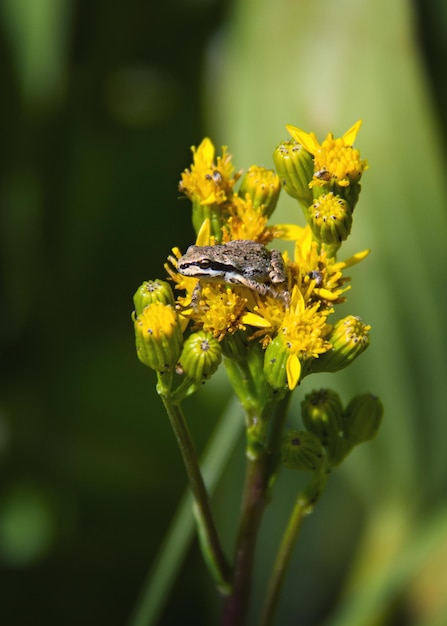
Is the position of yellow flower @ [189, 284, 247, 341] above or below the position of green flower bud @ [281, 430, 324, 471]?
above

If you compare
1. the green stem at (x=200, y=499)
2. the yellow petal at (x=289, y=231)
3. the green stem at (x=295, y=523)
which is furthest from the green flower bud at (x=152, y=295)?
the green stem at (x=295, y=523)

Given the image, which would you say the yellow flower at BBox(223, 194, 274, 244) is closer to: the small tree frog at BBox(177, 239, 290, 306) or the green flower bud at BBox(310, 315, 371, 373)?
the small tree frog at BBox(177, 239, 290, 306)

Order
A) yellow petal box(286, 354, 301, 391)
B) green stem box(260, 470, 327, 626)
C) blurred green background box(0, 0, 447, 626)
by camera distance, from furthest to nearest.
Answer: blurred green background box(0, 0, 447, 626)
green stem box(260, 470, 327, 626)
yellow petal box(286, 354, 301, 391)

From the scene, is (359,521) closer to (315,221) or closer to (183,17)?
(315,221)

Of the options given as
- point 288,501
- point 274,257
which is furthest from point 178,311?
point 288,501

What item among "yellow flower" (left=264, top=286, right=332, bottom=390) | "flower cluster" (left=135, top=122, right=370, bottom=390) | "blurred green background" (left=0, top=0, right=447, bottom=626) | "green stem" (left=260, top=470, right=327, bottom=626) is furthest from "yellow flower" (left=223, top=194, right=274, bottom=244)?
"blurred green background" (left=0, top=0, right=447, bottom=626)
